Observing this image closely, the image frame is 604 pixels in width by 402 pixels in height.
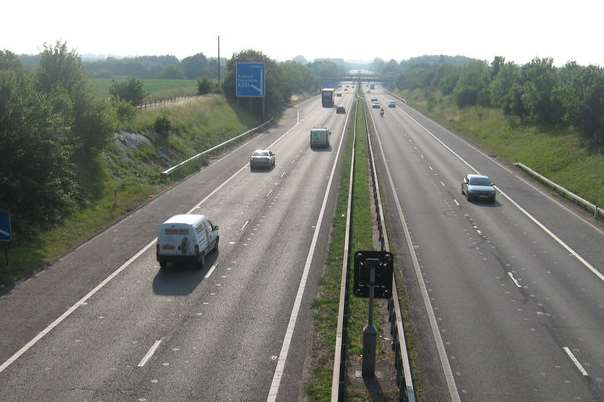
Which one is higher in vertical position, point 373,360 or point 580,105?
point 580,105

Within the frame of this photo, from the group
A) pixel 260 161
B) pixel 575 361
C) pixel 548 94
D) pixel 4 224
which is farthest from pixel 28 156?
pixel 548 94

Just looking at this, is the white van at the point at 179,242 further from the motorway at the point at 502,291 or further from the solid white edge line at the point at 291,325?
the motorway at the point at 502,291

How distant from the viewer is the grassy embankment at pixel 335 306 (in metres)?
15.8

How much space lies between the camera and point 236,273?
2433 cm

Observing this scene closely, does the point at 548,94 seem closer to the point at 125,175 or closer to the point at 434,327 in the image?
the point at 125,175

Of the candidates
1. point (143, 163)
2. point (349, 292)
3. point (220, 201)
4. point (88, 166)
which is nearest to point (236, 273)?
point (349, 292)

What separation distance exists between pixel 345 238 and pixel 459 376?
41.5 ft

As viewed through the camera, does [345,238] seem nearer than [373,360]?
No

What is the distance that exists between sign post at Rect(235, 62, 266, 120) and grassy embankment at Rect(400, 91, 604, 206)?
24840mm

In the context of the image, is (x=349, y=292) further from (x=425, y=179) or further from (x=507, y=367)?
(x=425, y=179)

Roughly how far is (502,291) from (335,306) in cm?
635

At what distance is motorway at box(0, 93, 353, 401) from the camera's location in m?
15.4

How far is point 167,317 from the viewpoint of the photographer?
19781 millimetres

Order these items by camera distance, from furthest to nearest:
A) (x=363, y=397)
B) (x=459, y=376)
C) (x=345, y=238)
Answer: (x=345, y=238) < (x=459, y=376) < (x=363, y=397)
